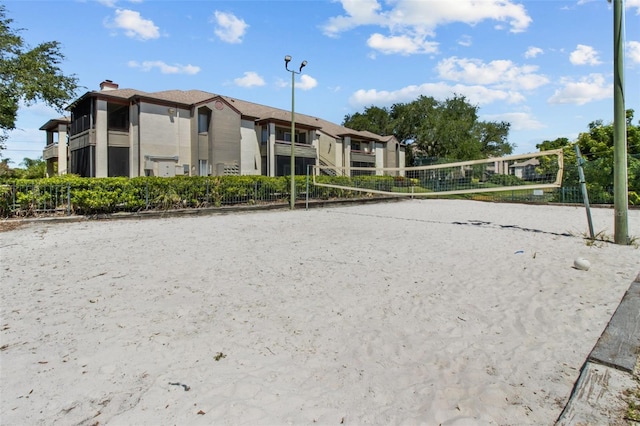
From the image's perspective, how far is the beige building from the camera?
76.3 feet

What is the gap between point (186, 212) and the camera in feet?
47.2

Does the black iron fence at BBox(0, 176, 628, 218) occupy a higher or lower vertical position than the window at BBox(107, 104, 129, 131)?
lower

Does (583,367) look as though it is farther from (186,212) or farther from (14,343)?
(186,212)

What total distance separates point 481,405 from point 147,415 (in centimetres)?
245

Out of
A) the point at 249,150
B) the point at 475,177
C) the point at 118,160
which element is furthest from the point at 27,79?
the point at 475,177

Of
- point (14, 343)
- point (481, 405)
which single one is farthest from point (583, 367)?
point (14, 343)

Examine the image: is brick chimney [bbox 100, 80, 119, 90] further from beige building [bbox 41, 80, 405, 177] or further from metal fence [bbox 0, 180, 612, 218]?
metal fence [bbox 0, 180, 612, 218]

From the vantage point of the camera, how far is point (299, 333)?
3.70 m

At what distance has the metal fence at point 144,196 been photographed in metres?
12.1

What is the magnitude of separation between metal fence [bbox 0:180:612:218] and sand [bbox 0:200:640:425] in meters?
5.69

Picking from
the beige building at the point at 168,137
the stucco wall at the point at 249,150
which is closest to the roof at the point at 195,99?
the beige building at the point at 168,137

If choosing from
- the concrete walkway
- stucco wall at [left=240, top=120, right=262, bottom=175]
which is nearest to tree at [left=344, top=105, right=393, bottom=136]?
stucco wall at [left=240, top=120, right=262, bottom=175]

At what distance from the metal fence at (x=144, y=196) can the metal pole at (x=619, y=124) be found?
7.48ft

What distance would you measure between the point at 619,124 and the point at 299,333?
9.04 meters
